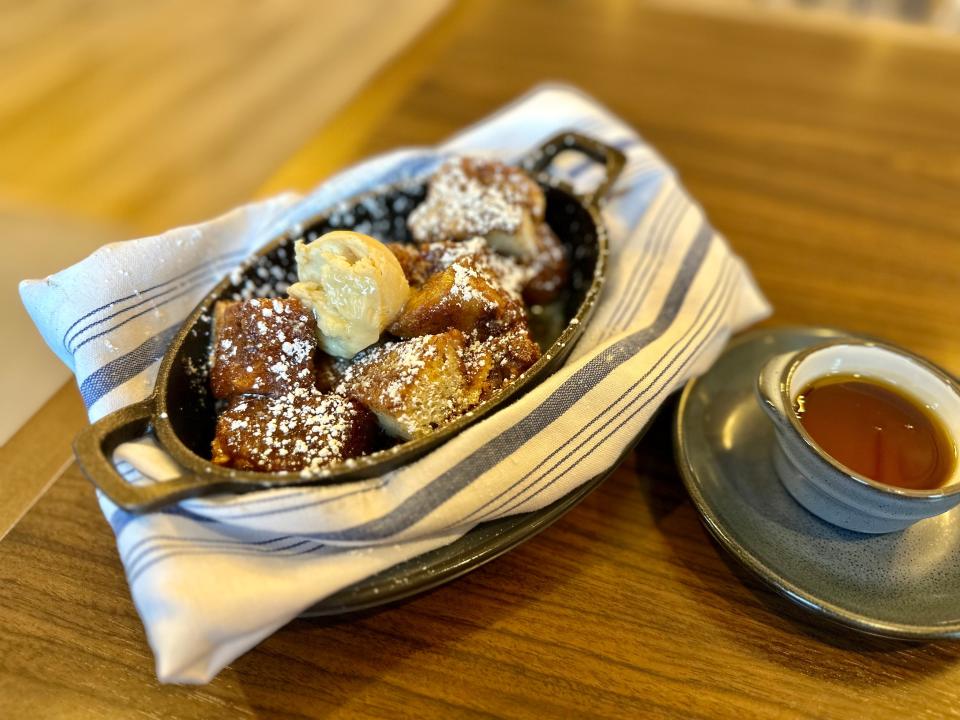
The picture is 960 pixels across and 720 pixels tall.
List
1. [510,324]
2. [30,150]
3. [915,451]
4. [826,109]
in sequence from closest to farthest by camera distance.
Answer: [915,451] < [510,324] < [826,109] < [30,150]

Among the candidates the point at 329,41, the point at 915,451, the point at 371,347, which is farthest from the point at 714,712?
the point at 329,41

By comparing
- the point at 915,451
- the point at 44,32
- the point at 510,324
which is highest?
the point at 44,32

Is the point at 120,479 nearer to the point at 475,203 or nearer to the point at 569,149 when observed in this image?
the point at 475,203

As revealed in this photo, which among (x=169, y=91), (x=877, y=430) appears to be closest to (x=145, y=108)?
(x=169, y=91)

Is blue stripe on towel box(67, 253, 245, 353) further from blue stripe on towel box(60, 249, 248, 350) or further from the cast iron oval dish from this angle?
the cast iron oval dish

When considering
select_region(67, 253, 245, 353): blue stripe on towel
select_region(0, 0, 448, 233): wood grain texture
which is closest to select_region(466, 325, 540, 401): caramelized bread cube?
select_region(67, 253, 245, 353): blue stripe on towel

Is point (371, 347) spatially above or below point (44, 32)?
below

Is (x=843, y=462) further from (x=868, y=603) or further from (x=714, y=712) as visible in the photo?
(x=714, y=712)

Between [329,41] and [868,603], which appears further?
[329,41]
